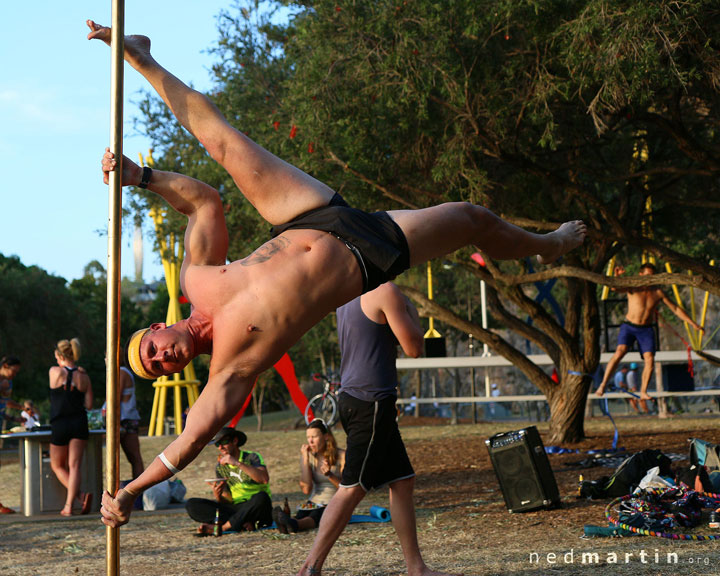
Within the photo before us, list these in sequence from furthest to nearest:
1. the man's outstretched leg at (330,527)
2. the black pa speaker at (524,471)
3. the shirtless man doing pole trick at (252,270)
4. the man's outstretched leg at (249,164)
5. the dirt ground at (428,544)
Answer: the black pa speaker at (524,471) → the dirt ground at (428,544) → the man's outstretched leg at (330,527) → the man's outstretched leg at (249,164) → the shirtless man doing pole trick at (252,270)

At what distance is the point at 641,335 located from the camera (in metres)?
12.4

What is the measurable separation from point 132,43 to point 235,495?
4664 millimetres

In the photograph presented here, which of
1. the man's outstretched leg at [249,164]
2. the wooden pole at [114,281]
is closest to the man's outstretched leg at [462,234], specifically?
the man's outstretched leg at [249,164]

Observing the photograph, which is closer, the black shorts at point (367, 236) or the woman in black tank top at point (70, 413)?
the black shorts at point (367, 236)

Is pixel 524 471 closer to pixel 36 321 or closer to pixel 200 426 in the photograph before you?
pixel 200 426

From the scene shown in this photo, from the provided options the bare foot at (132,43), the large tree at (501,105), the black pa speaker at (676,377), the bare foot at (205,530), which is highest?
the large tree at (501,105)

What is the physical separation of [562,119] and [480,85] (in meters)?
1.37

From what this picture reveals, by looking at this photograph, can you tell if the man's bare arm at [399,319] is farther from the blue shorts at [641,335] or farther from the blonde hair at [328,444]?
the blue shorts at [641,335]

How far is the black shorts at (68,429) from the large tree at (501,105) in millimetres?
3713

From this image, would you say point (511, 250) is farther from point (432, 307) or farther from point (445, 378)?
point (445, 378)

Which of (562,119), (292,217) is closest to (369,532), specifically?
(292,217)

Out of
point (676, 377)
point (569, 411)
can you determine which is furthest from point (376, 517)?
point (676, 377)

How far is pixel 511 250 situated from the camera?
4.12 meters

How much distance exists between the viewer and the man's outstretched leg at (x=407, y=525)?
15.2ft
